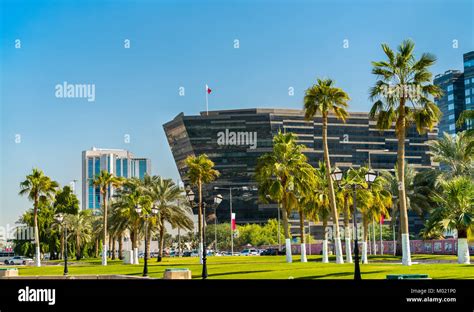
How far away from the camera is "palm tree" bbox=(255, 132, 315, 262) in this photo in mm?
62062

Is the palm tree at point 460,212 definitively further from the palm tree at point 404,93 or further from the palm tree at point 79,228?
the palm tree at point 79,228

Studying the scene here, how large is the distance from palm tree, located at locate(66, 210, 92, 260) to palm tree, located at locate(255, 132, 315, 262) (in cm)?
5716

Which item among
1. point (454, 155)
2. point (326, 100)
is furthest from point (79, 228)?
point (326, 100)

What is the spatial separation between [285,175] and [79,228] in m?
61.0

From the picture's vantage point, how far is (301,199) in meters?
70.4

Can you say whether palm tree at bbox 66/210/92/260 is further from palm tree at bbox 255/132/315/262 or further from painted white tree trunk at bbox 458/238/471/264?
painted white tree trunk at bbox 458/238/471/264

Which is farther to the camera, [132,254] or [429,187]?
[429,187]

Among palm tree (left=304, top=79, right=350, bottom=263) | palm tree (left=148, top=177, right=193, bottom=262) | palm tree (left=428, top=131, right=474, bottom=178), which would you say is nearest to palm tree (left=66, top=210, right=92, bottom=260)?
palm tree (left=148, top=177, right=193, bottom=262)

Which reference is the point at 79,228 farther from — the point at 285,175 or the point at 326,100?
the point at 326,100

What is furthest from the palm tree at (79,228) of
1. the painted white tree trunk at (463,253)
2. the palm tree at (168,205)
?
the painted white tree trunk at (463,253)
